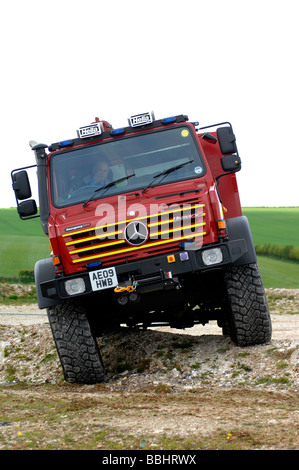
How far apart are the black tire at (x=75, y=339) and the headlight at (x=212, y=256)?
6.22ft

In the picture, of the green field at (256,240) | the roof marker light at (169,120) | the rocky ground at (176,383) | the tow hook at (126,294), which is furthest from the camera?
the green field at (256,240)

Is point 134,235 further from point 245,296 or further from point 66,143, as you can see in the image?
point 66,143

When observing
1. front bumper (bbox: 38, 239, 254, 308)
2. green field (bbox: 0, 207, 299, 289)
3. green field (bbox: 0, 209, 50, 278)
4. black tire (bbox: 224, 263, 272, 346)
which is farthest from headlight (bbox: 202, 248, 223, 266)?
green field (bbox: 0, 209, 50, 278)

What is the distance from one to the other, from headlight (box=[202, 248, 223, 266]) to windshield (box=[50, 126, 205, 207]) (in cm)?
110

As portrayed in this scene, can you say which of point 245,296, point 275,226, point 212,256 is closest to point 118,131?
point 212,256

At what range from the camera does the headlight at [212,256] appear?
7637 millimetres

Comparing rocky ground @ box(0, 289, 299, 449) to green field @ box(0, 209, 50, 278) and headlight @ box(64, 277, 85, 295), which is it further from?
green field @ box(0, 209, 50, 278)

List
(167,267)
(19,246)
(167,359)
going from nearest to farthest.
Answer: (167,267) → (167,359) → (19,246)

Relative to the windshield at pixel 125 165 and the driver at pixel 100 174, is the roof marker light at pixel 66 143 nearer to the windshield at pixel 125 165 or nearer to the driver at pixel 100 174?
the windshield at pixel 125 165

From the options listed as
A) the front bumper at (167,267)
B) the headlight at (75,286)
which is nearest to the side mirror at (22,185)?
the headlight at (75,286)

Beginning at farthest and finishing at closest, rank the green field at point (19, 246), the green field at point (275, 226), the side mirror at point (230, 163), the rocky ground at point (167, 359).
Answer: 1. the green field at point (275, 226)
2. the green field at point (19, 246)
3. the side mirror at point (230, 163)
4. the rocky ground at point (167, 359)

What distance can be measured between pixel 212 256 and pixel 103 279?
1409mm

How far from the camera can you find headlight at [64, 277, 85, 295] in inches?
305

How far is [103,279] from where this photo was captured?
768 cm
